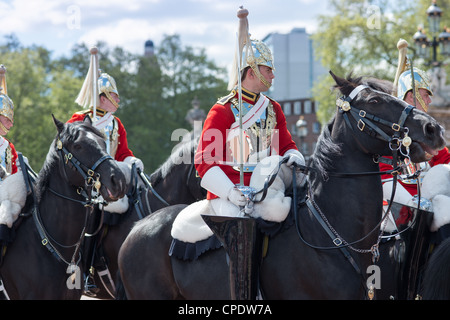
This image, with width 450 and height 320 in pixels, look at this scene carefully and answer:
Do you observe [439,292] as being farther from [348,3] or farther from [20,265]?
[348,3]

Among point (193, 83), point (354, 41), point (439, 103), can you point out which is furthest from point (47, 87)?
point (439, 103)

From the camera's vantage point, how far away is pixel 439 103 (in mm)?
21516

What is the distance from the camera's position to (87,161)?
235 inches

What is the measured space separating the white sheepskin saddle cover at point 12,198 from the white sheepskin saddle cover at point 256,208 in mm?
1815

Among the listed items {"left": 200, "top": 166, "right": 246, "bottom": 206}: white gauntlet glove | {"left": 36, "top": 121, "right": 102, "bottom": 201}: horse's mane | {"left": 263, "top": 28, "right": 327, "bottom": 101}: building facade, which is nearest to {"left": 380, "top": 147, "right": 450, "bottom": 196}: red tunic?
{"left": 200, "top": 166, "right": 246, "bottom": 206}: white gauntlet glove

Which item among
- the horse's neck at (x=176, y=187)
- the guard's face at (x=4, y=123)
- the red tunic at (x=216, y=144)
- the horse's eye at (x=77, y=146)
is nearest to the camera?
the red tunic at (x=216, y=144)

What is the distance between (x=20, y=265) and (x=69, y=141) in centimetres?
124

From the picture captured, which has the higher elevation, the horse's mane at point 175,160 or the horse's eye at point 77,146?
the horse's eye at point 77,146

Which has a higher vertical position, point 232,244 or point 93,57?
point 93,57

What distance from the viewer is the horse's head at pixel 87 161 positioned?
5.79 m

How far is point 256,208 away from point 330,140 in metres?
0.74

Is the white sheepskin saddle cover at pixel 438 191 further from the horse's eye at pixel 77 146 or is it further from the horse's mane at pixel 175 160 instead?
the horse's eye at pixel 77 146

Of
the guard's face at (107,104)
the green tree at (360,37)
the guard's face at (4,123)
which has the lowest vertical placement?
the guard's face at (4,123)

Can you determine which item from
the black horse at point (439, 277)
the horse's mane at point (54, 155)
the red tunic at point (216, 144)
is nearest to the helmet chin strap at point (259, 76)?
the red tunic at point (216, 144)
